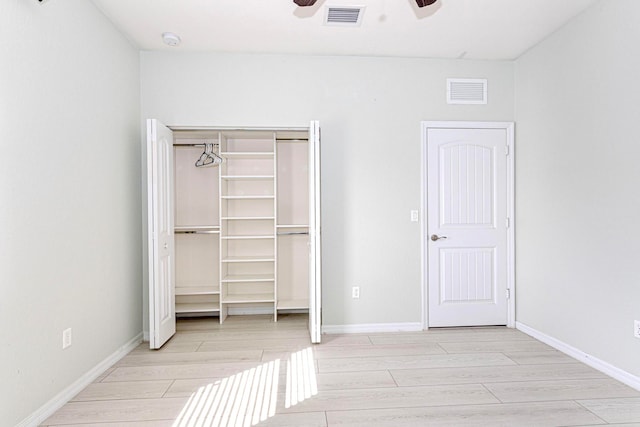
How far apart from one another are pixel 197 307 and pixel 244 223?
112cm

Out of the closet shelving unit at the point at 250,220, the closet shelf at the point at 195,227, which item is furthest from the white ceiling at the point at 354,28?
the closet shelf at the point at 195,227

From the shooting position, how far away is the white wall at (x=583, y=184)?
255 centimetres

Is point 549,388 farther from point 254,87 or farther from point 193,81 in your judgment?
point 193,81

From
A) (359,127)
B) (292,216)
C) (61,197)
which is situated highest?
(359,127)

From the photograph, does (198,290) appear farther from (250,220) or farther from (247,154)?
(247,154)

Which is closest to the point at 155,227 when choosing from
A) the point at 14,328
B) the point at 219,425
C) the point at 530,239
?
the point at 14,328

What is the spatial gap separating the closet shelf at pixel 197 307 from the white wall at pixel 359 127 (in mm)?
1374

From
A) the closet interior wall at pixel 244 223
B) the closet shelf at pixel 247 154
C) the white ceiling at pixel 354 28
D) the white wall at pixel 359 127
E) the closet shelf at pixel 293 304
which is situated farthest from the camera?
the closet interior wall at pixel 244 223

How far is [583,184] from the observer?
2.93 meters

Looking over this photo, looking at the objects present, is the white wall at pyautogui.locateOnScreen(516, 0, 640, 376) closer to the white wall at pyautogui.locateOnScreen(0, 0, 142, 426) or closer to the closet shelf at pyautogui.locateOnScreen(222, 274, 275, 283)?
the closet shelf at pyautogui.locateOnScreen(222, 274, 275, 283)

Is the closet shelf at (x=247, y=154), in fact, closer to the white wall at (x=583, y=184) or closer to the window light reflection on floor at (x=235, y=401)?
the window light reflection on floor at (x=235, y=401)

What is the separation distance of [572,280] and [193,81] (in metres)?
3.90

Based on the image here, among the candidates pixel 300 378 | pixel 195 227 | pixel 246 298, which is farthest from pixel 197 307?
pixel 300 378

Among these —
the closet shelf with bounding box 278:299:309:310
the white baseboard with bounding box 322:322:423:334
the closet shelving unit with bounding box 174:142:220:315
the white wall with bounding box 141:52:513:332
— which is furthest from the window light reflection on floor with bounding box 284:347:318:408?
the closet shelving unit with bounding box 174:142:220:315
